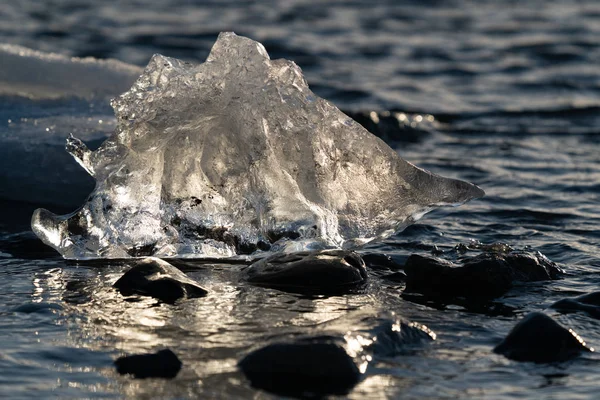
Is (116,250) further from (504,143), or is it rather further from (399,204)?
(504,143)

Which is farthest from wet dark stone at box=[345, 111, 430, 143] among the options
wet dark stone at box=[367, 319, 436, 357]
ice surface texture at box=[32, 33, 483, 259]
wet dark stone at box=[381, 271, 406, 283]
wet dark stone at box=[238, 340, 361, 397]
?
wet dark stone at box=[238, 340, 361, 397]

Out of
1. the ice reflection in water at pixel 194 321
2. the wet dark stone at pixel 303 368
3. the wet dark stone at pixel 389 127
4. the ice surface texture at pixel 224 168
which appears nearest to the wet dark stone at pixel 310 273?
the ice reflection in water at pixel 194 321

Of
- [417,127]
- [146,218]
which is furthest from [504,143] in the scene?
[146,218]

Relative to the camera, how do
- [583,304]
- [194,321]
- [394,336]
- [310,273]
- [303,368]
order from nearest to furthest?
[303,368] → [394,336] → [194,321] → [583,304] → [310,273]

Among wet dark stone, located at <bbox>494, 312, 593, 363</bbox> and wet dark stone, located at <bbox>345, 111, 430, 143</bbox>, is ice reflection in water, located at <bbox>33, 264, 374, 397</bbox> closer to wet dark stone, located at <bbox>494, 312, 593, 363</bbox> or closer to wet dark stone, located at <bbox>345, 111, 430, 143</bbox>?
wet dark stone, located at <bbox>494, 312, 593, 363</bbox>

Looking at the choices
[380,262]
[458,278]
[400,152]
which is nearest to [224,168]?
[380,262]

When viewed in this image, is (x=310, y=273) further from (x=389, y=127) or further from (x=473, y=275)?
(x=389, y=127)
